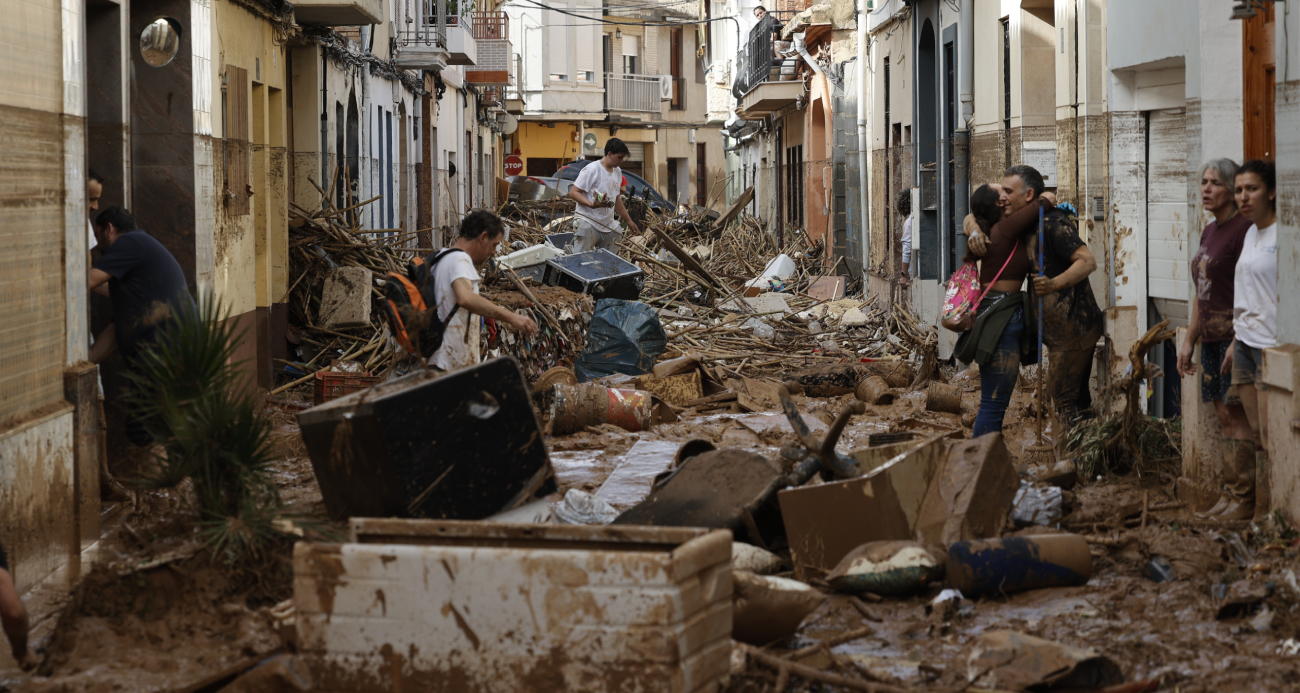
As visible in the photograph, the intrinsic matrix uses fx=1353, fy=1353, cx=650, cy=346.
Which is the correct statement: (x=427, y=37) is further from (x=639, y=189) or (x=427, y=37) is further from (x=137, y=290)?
(x=137, y=290)

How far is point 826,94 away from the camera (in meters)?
24.8

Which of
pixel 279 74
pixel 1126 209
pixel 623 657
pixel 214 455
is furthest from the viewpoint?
pixel 279 74

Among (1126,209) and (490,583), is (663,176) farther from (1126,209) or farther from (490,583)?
(490,583)

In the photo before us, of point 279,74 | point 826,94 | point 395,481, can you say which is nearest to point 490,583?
point 395,481

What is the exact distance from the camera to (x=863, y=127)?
67.6 feet

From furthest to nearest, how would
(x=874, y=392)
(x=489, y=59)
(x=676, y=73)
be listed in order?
(x=676, y=73), (x=489, y=59), (x=874, y=392)

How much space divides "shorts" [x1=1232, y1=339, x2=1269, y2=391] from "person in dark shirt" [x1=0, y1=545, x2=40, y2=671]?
208 inches

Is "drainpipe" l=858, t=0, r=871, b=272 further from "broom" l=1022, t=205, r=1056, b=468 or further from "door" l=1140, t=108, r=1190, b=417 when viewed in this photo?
"broom" l=1022, t=205, r=1056, b=468

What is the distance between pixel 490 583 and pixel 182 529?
2034 millimetres

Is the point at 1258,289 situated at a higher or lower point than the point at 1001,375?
higher

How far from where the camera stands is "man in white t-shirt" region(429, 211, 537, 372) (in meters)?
7.21

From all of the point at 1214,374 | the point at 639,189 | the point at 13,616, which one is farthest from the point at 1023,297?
the point at 639,189

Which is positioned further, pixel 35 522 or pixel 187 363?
pixel 35 522

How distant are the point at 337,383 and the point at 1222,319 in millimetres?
6336
